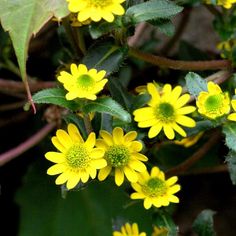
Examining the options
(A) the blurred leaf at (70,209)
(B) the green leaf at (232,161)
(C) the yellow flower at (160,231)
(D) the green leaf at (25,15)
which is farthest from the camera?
(A) the blurred leaf at (70,209)

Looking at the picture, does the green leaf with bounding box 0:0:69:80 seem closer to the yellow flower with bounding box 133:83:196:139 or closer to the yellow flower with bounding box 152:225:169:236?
the yellow flower with bounding box 133:83:196:139

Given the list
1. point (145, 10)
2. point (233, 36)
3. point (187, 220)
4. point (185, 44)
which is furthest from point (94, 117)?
point (187, 220)

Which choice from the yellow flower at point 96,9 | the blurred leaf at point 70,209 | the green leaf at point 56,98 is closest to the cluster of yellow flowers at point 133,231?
the blurred leaf at point 70,209

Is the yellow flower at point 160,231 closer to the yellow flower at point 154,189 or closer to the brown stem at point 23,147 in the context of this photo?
the yellow flower at point 154,189

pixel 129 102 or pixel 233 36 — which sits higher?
pixel 233 36

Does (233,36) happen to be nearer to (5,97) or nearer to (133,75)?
(133,75)

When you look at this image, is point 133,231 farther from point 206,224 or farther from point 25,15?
point 25,15

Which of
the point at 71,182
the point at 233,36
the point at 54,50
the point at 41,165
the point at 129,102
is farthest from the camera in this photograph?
the point at 54,50
